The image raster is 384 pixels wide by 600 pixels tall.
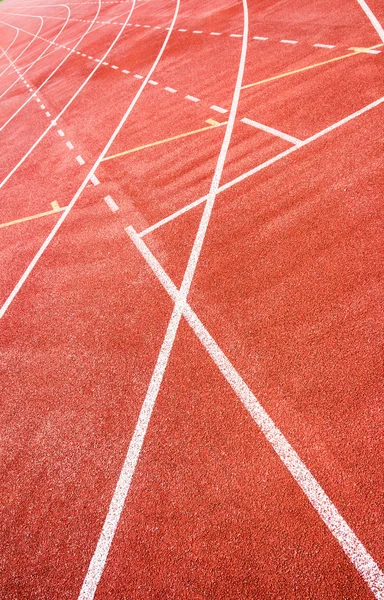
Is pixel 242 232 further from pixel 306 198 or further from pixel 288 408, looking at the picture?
pixel 288 408

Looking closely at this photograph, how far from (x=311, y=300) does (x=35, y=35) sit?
33.7 metres

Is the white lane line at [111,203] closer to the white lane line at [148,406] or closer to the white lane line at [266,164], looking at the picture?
the white lane line at [266,164]

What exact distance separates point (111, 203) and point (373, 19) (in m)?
8.18

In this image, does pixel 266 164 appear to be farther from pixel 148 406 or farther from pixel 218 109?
→ pixel 148 406

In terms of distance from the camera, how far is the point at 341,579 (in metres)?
3.27

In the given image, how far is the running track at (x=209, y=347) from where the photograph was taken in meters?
3.70

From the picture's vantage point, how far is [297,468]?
12.8 feet

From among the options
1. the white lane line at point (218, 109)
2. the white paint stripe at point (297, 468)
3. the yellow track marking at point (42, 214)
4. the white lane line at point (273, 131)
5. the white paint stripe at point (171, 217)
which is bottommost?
the white paint stripe at point (297, 468)

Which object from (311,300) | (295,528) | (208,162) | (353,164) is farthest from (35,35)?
(295,528)

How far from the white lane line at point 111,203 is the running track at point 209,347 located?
67mm

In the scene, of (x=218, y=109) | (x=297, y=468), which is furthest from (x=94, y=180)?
(x=297, y=468)

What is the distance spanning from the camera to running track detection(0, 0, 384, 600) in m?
3.70

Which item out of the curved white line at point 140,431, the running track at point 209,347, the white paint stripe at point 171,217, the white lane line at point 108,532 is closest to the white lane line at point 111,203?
the running track at point 209,347

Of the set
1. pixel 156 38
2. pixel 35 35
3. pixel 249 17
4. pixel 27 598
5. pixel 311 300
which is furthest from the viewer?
pixel 35 35
